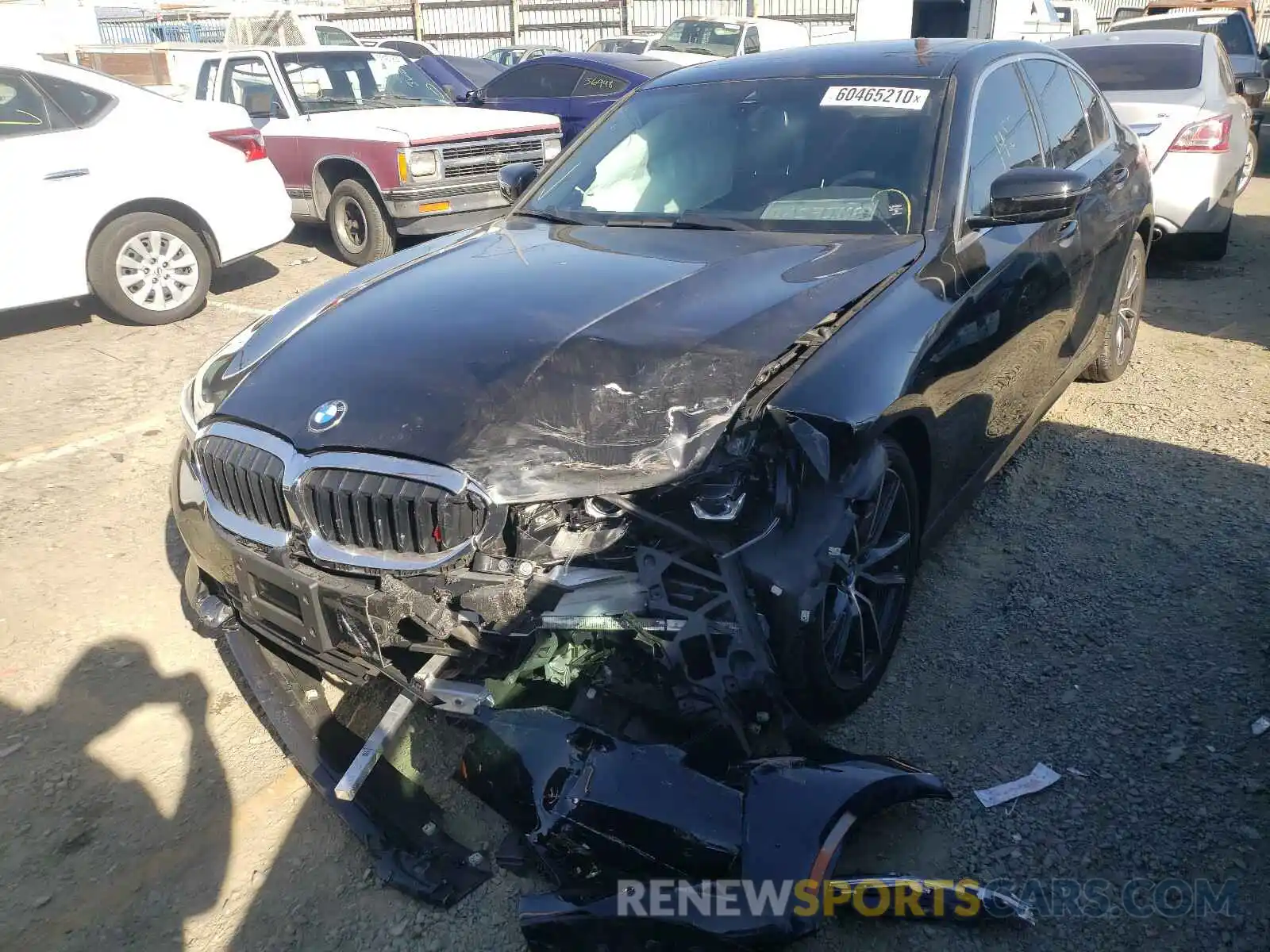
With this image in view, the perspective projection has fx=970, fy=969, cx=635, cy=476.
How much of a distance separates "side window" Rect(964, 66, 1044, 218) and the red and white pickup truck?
470 cm

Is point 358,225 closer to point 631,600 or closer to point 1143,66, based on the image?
point 1143,66

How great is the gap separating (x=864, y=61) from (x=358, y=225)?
600 cm

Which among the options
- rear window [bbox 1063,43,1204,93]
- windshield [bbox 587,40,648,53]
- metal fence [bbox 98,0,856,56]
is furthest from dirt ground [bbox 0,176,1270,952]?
metal fence [bbox 98,0,856,56]

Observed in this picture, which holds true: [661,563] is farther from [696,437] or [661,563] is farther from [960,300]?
[960,300]

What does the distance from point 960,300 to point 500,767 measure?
6.67 feet

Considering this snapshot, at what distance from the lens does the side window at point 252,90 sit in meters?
9.22

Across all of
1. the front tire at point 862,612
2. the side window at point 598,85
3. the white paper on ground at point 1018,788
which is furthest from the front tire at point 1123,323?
the side window at point 598,85

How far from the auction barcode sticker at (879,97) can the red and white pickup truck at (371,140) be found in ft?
15.3

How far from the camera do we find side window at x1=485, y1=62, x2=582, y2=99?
1080 cm

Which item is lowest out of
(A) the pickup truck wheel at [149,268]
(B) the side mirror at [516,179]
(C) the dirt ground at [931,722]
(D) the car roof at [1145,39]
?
(C) the dirt ground at [931,722]

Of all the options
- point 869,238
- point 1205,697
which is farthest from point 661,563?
point 1205,697

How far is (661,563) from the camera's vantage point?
240cm

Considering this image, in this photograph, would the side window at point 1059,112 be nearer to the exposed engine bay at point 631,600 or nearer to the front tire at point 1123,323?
the front tire at point 1123,323

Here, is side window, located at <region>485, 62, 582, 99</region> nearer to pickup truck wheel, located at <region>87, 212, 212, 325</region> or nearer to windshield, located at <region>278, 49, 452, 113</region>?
windshield, located at <region>278, 49, 452, 113</region>
